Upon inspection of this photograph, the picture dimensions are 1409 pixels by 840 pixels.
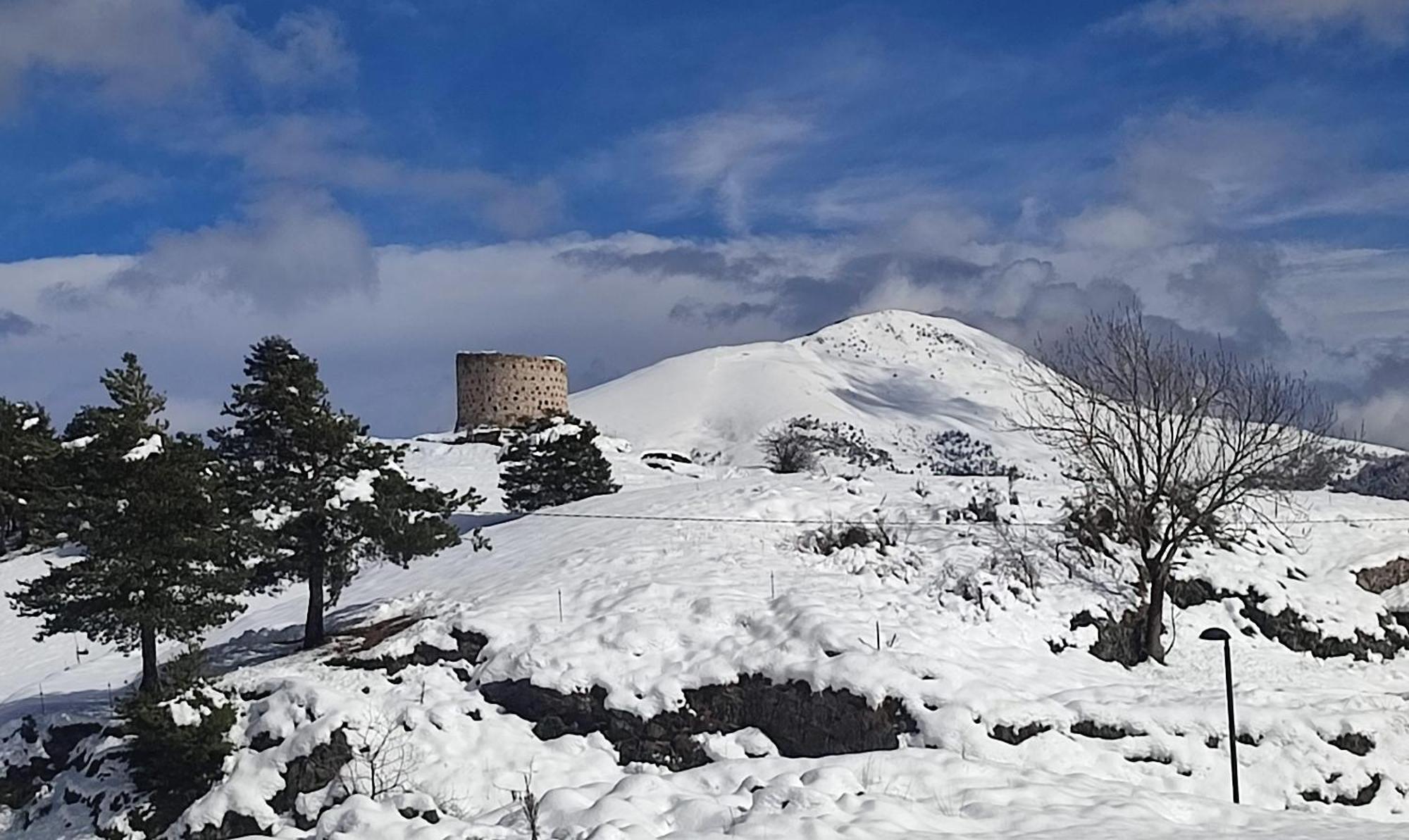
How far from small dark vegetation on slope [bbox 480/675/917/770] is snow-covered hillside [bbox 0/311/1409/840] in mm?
40

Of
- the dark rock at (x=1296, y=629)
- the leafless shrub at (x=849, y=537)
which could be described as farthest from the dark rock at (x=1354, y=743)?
the leafless shrub at (x=849, y=537)

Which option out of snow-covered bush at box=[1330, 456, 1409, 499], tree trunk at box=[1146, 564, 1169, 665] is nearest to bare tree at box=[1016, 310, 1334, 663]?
tree trunk at box=[1146, 564, 1169, 665]

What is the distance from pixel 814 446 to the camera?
6212 centimetres

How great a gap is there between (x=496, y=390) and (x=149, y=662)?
49.6 m

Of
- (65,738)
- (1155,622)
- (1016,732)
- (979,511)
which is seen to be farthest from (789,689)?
(65,738)

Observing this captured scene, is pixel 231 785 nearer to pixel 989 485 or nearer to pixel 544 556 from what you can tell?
pixel 544 556

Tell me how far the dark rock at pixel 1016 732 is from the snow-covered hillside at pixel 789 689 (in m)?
0.04

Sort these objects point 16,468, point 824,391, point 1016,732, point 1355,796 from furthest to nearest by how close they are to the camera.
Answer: point 824,391 → point 16,468 → point 1016,732 → point 1355,796

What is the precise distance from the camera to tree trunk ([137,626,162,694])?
62.1 ft

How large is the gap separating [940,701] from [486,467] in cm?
3462

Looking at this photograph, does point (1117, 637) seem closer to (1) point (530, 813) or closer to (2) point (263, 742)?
(1) point (530, 813)

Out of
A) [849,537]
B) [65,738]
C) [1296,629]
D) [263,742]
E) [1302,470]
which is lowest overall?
[65,738]

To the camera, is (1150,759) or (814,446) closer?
(1150,759)

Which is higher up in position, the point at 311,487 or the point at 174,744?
the point at 311,487
